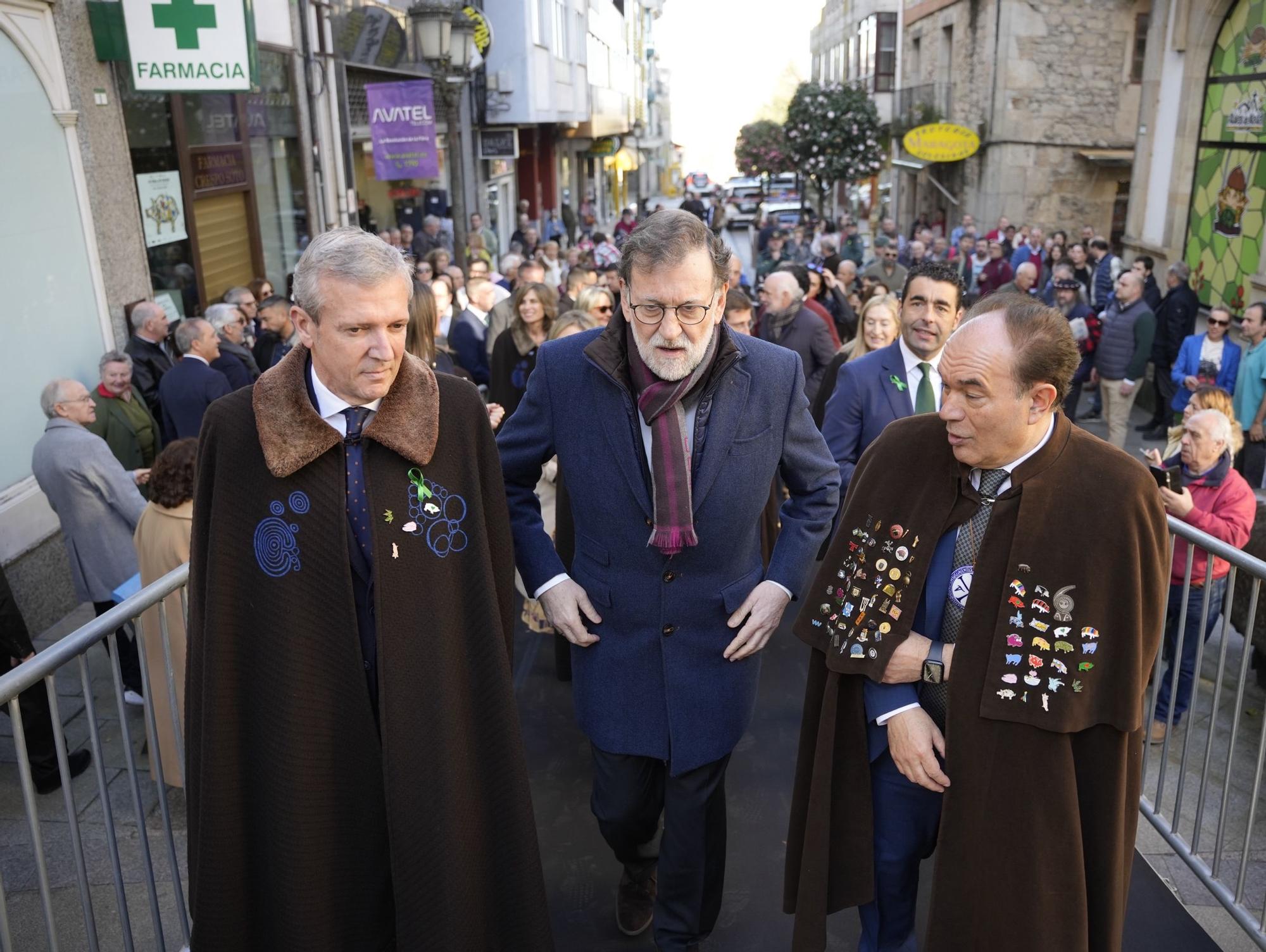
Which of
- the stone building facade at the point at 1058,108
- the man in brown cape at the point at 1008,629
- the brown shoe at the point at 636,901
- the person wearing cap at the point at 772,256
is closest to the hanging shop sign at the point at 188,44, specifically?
the brown shoe at the point at 636,901

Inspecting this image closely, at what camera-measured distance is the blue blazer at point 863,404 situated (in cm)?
435

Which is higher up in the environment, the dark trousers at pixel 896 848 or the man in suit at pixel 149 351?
the man in suit at pixel 149 351

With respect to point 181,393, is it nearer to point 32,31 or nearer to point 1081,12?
point 32,31

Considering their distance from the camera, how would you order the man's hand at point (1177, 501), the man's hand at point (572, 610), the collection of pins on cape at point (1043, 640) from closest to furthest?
the collection of pins on cape at point (1043, 640), the man's hand at point (572, 610), the man's hand at point (1177, 501)

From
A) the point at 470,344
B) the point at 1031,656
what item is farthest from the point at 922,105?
the point at 1031,656

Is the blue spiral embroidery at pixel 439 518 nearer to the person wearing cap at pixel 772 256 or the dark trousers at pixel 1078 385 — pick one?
the dark trousers at pixel 1078 385

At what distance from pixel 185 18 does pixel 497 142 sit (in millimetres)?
13849

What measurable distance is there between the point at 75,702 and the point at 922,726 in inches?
179

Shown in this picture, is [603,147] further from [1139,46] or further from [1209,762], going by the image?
[1209,762]

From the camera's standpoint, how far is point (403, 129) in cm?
1366

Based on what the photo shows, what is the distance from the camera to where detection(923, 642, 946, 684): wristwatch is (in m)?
2.57

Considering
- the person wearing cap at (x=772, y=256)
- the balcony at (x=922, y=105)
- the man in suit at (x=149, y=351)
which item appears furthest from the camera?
the balcony at (x=922, y=105)

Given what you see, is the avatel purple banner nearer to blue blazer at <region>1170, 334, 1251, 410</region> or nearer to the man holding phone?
blue blazer at <region>1170, 334, 1251, 410</region>

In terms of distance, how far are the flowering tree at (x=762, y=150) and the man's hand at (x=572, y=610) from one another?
1162 inches
